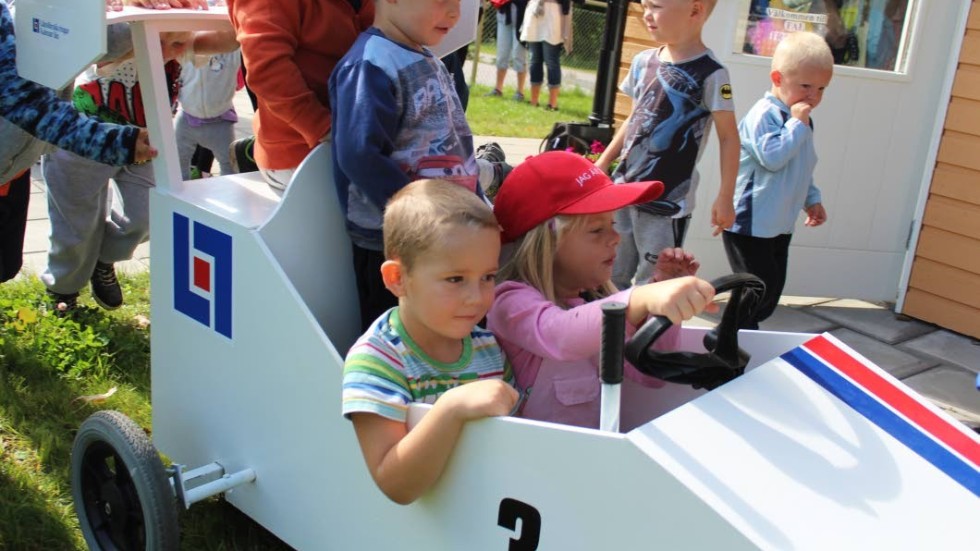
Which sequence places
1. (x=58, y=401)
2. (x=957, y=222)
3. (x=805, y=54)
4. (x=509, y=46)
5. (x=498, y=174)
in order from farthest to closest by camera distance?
(x=509, y=46) → (x=957, y=222) → (x=805, y=54) → (x=58, y=401) → (x=498, y=174)

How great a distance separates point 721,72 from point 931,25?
1.64 m

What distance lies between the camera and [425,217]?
1852 mm

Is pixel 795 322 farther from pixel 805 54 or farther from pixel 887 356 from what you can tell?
pixel 805 54

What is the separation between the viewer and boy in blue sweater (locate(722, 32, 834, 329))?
3.40 m

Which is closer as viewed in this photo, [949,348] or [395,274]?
[395,274]

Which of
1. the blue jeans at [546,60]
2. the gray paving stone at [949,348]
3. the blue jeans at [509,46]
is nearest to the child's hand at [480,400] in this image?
the gray paving stone at [949,348]

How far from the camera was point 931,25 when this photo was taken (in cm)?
435

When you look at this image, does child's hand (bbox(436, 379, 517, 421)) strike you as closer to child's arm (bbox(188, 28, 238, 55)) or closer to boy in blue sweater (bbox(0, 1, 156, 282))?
boy in blue sweater (bbox(0, 1, 156, 282))

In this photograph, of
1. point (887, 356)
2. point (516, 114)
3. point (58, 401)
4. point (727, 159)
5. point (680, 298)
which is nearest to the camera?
point (680, 298)

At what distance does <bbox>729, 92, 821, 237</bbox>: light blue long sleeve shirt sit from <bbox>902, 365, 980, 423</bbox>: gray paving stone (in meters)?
0.85

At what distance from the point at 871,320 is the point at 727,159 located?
1.71 m

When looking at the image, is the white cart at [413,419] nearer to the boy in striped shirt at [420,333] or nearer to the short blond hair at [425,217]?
the boy in striped shirt at [420,333]

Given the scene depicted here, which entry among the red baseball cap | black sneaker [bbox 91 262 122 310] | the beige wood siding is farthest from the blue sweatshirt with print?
the beige wood siding

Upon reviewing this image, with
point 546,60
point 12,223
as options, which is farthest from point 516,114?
point 12,223
